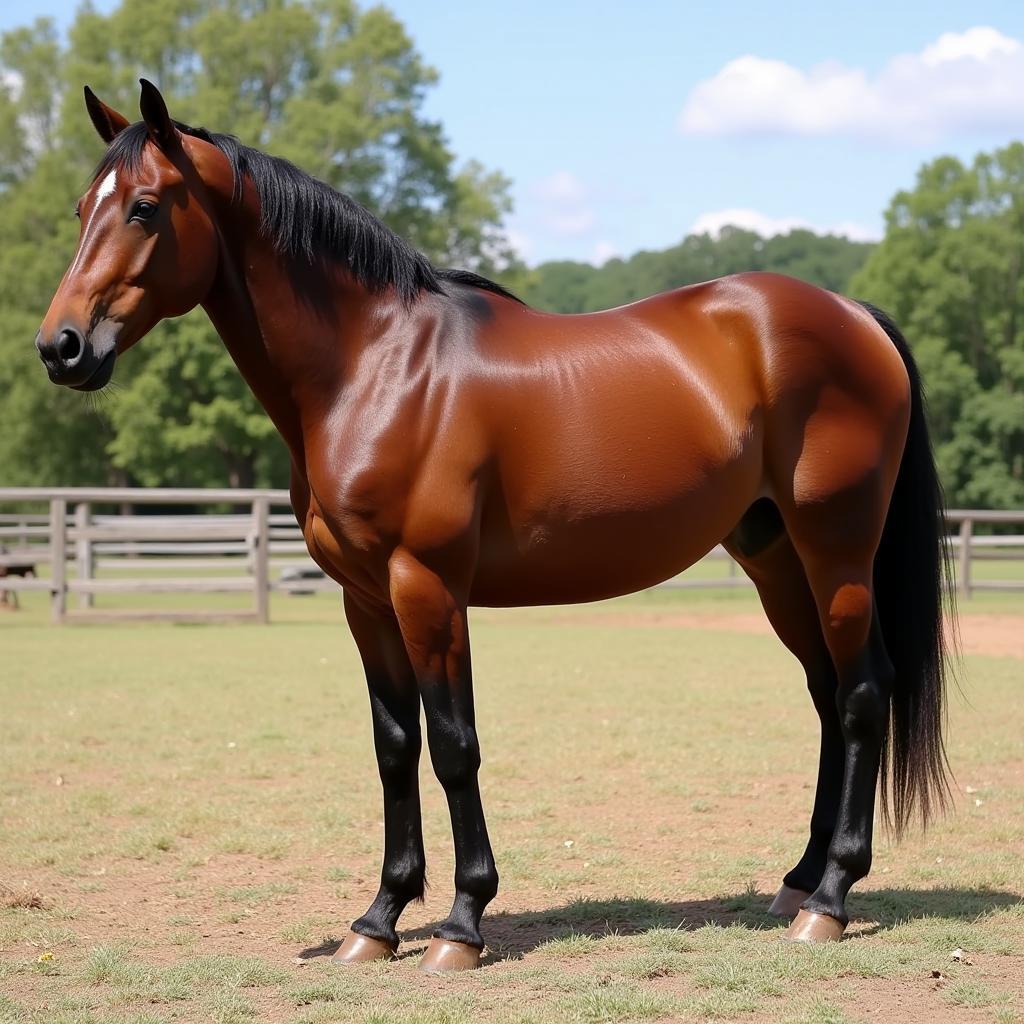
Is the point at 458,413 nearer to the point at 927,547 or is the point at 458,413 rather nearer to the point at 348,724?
the point at 927,547

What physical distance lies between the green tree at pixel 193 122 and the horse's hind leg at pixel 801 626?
29677 mm

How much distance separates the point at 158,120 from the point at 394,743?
2.24 meters

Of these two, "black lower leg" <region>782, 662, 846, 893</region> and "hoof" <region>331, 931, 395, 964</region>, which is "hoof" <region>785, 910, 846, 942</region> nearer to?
"black lower leg" <region>782, 662, 846, 893</region>

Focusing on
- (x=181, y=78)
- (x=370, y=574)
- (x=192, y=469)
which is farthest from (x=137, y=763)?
(x=181, y=78)

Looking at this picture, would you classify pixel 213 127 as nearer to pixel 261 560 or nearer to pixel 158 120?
pixel 261 560

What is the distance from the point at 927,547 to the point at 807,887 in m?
1.44

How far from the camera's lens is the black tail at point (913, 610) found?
492cm

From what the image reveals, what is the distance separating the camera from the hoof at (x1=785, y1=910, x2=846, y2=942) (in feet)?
14.5

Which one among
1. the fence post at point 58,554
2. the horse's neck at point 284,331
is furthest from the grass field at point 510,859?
the fence post at point 58,554

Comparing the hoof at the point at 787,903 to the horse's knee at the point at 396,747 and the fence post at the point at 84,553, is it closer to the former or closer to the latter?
the horse's knee at the point at 396,747

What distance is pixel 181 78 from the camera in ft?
123

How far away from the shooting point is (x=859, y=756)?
4750 mm

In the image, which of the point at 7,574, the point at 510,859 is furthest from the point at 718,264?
the point at 510,859

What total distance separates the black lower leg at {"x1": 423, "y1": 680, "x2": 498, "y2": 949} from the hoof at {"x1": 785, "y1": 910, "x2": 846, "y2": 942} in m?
1.10
